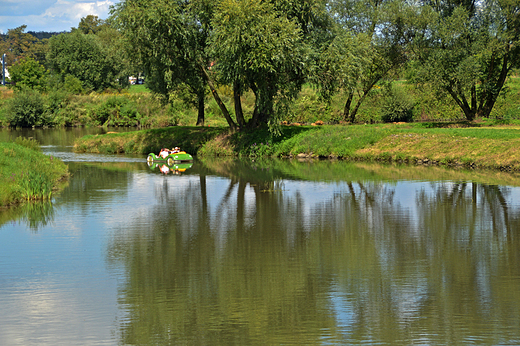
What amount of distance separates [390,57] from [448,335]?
40.1 metres

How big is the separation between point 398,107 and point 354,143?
59.5 feet

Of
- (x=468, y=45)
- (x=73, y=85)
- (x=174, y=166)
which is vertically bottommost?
(x=174, y=166)

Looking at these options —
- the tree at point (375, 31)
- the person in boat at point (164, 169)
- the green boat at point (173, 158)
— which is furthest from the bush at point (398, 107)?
the person in boat at point (164, 169)

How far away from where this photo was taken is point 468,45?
41344mm

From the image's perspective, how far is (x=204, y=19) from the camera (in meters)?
39.2

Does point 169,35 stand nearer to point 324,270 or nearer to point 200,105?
point 200,105

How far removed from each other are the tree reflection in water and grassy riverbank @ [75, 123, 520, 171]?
9.31m

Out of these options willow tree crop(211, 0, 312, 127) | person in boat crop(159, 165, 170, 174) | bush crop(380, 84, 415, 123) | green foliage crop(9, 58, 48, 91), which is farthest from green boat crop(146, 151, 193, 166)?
green foliage crop(9, 58, 48, 91)

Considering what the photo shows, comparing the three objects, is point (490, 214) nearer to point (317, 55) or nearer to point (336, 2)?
point (317, 55)

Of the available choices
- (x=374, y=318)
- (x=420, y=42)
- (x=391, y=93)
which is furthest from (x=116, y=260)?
(x=391, y=93)

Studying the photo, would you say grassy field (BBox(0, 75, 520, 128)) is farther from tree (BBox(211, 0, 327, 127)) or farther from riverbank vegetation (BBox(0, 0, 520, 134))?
tree (BBox(211, 0, 327, 127))

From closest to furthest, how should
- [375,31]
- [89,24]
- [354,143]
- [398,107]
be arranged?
→ [354,143], [375,31], [398,107], [89,24]

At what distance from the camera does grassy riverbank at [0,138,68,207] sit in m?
21.3

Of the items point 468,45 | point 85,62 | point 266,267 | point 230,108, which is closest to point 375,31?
point 468,45
